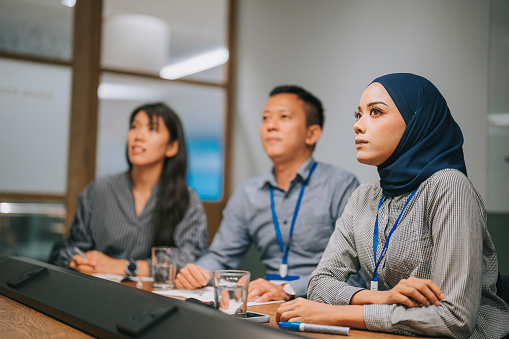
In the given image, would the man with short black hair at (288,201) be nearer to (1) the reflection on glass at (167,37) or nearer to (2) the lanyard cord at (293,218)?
(2) the lanyard cord at (293,218)

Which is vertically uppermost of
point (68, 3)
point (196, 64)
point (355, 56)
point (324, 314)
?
point (68, 3)

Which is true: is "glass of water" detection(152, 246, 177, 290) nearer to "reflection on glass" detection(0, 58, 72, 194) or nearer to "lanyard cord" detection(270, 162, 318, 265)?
"lanyard cord" detection(270, 162, 318, 265)

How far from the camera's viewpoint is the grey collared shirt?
6.60 ft

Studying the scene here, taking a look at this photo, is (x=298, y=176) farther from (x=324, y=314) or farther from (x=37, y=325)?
(x=37, y=325)

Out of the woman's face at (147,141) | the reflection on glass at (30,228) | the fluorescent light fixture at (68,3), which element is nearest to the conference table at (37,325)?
the woman's face at (147,141)

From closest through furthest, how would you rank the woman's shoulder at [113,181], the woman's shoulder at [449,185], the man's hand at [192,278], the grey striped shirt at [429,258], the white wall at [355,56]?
the grey striped shirt at [429,258], the woman's shoulder at [449,185], the man's hand at [192,278], the white wall at [355,56], the woman's shoulder at [113,181]

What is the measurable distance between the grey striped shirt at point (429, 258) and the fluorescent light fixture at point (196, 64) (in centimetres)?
269

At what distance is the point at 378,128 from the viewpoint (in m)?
1.25

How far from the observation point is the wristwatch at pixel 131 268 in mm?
1987

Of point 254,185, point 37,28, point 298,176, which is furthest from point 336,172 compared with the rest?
point 37,28

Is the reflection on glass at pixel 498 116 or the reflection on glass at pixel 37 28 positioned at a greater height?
the reflection on glass at pixel 37 28

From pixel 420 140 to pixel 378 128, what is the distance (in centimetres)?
10

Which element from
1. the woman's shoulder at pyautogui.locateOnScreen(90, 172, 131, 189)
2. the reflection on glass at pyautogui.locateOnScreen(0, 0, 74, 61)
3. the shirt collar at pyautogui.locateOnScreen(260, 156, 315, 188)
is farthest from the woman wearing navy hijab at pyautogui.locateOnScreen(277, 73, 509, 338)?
the reflection on glass at pyautogui.locateOnScreen(0, 0, 74, 61)

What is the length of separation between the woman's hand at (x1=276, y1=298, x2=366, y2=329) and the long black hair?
1.15 m
